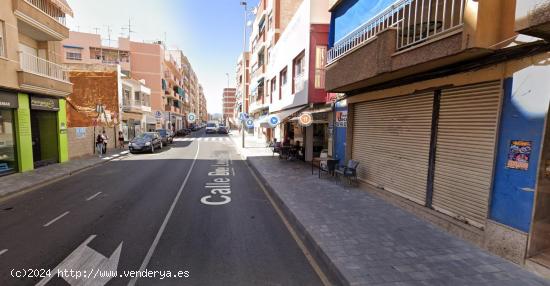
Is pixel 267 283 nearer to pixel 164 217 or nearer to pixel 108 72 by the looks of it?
pixel 164 217

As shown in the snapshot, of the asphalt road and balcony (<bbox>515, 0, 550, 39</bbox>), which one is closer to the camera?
balcony (<bbox>515, 0, 550, 39</bbox>)

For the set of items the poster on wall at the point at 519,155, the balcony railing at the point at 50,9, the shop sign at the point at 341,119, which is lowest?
the poster on wall at the point at 519,155

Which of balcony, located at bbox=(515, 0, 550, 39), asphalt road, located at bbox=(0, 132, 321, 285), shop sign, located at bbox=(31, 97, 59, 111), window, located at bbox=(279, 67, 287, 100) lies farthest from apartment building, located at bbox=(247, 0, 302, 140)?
balcony, located at bbox=(515, 0, 550, 39)

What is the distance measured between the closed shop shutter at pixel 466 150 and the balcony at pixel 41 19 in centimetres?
1726

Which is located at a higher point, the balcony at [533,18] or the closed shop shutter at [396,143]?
the balcony at [533,18]

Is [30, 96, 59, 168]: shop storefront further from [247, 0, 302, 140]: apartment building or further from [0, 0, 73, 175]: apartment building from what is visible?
[247, 0, 302, 140]: apartment building

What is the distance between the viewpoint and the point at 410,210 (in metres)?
6.88

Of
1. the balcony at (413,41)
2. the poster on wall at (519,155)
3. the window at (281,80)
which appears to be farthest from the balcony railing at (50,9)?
the poster on wall at (519,155)

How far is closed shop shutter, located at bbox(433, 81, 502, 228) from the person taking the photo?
5000mm

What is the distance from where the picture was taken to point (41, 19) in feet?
43.7

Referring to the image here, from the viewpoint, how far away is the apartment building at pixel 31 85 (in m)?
11.6

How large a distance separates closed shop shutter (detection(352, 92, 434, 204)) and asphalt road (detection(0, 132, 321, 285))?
365 cm

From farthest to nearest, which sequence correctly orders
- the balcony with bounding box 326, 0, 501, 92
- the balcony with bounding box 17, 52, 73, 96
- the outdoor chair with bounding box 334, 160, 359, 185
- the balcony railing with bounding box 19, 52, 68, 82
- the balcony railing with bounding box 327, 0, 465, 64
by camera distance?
1. the balcony railing with bounding box 19, 52, 68, 82
2. the balcony with bounding box 17, 52, 73, 96
3. the outdoor chair with bounding box 334, 160, 359, 185
4. the balcony railing with bounding box 327, 0, 465, 64
5. the balcony with bounding box 326, 0, 501, 92

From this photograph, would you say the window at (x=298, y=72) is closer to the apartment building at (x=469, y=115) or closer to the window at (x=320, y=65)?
the window at (x=320, y=65)
